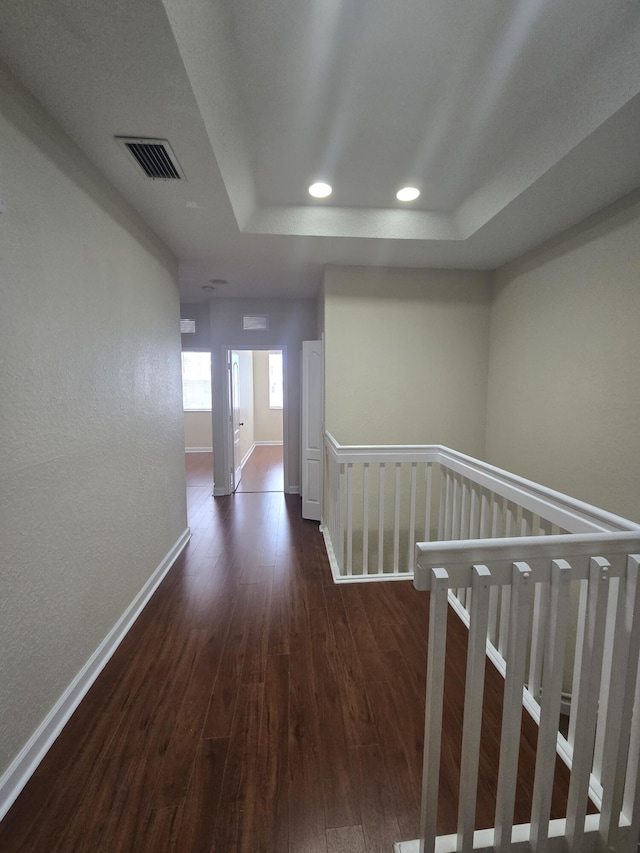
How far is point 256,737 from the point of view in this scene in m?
1.47

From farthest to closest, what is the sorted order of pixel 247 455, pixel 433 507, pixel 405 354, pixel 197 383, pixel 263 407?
1. pixel 263 407
2. pixel 197 383
3. pixel 247 455
4. pixel 433 507
5. pixel 405 354

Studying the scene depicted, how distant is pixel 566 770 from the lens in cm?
138

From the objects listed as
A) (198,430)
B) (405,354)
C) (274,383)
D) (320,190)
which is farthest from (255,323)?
(274,383)

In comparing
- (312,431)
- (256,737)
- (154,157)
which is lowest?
(256,737)

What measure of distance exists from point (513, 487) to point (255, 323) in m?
3.88

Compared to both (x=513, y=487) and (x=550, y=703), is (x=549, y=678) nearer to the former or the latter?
(x=550, y=703)

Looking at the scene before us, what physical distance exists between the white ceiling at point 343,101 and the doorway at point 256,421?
112 inches

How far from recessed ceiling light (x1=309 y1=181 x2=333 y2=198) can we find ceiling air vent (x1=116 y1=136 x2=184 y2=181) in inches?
35.5

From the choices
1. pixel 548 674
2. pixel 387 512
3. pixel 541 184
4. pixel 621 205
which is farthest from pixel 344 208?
pixel 548 674

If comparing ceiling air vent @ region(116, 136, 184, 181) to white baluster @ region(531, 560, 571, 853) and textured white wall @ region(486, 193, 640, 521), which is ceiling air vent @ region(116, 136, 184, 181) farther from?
textured white wall @ region(486, 193, 640, 521)

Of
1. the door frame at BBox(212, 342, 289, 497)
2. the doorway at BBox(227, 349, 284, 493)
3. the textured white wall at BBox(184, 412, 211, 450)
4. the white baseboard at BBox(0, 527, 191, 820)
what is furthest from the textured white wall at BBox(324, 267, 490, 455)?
the textured white wall at BBox(184, 412, 211, 450)

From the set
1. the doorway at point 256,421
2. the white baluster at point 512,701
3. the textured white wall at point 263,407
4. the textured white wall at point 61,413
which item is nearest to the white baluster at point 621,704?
the white baluster at point 512,701

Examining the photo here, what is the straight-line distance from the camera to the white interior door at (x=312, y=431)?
3.98 meters

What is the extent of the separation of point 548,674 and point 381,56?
2.35 metres
